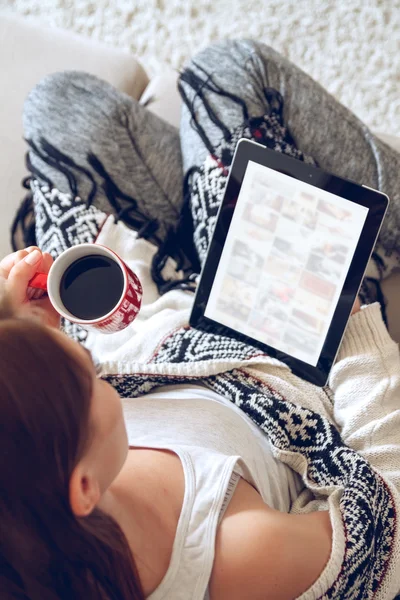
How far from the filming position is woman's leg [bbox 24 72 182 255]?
2.86 feet

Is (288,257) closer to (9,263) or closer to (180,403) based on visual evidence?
(180,403)

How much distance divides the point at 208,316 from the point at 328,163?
0.93ft

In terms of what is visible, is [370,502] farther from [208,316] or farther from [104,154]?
[104,154]

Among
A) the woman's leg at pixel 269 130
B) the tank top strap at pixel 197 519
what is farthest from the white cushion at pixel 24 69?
the tank top strap at pixel 197 519

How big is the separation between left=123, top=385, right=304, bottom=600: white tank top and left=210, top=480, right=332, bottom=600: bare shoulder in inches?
0.5

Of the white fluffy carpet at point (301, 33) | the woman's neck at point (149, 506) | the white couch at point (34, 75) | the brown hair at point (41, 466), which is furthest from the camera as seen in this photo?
the white fluffy carpet at point (301, 33)

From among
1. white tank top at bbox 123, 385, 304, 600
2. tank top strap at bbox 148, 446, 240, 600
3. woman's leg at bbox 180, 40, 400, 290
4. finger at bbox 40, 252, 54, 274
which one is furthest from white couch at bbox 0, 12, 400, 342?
tank top strap at bbox 148, 446, 240, 600

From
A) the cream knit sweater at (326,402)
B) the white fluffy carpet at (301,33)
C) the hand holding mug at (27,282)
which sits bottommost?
the cream knit sweater at (326,402)

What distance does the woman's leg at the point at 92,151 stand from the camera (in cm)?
87

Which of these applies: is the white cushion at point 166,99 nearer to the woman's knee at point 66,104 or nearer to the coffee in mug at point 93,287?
the woman's knee at point 66,104

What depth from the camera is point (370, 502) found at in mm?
642

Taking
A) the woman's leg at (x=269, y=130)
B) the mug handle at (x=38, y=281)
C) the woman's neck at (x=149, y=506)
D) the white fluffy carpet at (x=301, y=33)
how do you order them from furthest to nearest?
1. the white fluffy carpet at (x=301, y=33)
2. the woman's leg at (x=269, y=130)
3. the mug handle at (x=38, y=281)
4. the woman's neck at (x=149, y=506)

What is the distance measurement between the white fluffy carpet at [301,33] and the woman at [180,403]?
45 cm

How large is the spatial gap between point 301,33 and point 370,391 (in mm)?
877
